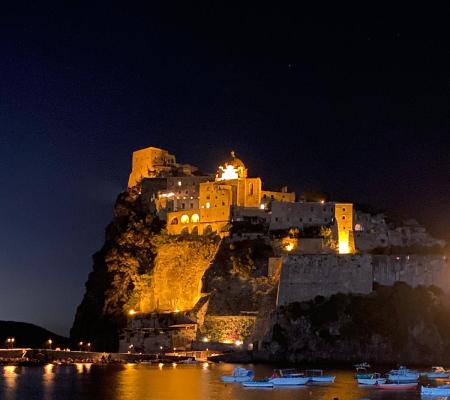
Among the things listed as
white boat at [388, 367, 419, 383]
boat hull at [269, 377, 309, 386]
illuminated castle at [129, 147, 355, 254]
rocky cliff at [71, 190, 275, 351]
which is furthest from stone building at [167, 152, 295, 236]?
white boat at [388, 367, 419, 383]

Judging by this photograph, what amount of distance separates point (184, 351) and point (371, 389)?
19.3 m

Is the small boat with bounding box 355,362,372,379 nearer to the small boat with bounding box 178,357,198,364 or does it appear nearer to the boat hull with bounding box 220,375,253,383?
the boat hull with bounding box 220,375,253,383

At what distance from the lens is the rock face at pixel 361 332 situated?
55.7 m

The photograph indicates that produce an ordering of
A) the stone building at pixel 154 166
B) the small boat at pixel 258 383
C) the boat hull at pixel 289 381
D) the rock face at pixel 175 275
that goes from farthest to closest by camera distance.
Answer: the stone building at pixel 154 166
the rock face at pixel 175 275
the boat hull at pixel 289 381
the small boat at pixel 258 383

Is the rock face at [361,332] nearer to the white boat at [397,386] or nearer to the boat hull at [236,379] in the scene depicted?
the white boat at [397,386]

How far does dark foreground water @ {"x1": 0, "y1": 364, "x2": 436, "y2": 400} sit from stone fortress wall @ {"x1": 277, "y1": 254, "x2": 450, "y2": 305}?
720cm

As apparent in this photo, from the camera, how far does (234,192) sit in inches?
2635

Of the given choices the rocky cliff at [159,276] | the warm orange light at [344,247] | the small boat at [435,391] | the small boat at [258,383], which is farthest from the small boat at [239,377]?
the warm orange light at [344,247]

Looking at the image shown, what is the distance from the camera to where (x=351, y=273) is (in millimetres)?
58938

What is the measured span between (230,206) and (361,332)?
1563 cm

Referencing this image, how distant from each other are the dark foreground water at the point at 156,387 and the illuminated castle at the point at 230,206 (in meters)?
14.3

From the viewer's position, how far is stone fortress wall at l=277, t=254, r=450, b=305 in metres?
58.7

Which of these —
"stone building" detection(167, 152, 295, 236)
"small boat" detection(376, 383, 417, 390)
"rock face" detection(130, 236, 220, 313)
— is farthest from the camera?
"stone building" detection(167, 152, 295, 236)

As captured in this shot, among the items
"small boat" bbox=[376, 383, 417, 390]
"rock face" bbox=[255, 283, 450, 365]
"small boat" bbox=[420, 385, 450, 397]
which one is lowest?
"small boat" bbox=[420, 385, 450, 397]
